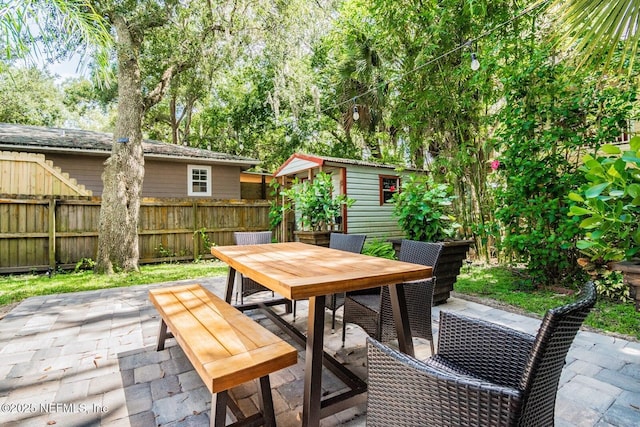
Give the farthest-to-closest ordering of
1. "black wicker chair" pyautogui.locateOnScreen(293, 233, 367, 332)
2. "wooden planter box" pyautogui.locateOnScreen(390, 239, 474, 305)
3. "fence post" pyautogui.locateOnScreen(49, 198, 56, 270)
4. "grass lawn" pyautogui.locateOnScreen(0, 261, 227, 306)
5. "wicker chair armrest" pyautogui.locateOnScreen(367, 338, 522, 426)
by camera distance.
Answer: "fence post" pyautogui.locateOnScreen(49, 198, 56, 270) < "grass lawn" pyautogui.locateOnScreen(0, 261, 227, 306) < "wooden planter box" pyautogui.locateOnScreen(390, 239, 474, 305) < "black wicker chair" pyautogui.locateOnScreen(293, 233, 367, 332) < "wicker chair armrest" pyautogui.locateOnScreen(367, 338, 522, 426)

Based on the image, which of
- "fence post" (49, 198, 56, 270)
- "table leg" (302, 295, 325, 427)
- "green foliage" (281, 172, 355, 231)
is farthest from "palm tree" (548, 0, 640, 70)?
"fence post" (49, 198, 56, 270)

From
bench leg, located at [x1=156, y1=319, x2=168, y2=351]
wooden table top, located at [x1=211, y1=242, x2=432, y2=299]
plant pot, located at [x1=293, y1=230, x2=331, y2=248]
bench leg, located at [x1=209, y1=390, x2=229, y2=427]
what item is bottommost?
bench leg, located at [x1=156, y1=319, x2=168, y2=351]

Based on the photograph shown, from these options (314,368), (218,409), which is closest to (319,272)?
(314,368)

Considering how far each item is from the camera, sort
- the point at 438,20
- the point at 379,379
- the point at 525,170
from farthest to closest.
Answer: the point at 438,20 → the point at 525,170 → the point at 379,379

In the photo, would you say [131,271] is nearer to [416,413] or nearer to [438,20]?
[416,413]

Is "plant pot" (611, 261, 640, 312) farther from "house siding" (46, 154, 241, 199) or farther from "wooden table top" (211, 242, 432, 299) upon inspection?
"house siding" (46, 154, 241, 199)

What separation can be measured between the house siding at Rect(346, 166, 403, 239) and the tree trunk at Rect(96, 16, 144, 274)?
15.7 feet

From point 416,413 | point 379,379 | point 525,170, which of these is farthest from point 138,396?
point 525,170

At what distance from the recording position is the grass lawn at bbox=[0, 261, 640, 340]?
320 cm

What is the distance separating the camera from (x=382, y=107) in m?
9.88

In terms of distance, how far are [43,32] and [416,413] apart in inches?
141

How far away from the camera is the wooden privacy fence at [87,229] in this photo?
5.70 m

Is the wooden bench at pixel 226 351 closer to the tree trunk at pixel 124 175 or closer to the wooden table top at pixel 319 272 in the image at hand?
the wooden table top at pixel 319 272

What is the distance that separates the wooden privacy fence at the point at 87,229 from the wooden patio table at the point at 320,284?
18.4ft
